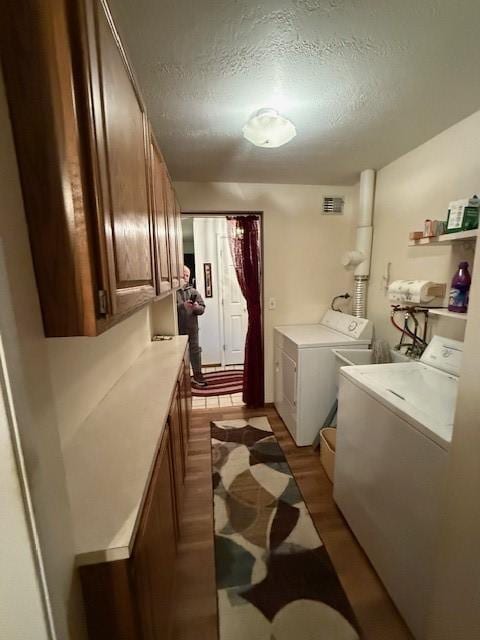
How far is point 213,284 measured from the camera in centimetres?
407

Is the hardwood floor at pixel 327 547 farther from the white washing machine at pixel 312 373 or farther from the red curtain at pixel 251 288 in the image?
the red curtain at pixel 251 288

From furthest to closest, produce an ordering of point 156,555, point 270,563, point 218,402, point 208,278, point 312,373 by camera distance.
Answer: point 208,278 < point 218,402 < point 312,373 < point 270,563 < point 156,555

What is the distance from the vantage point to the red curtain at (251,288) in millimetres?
2791

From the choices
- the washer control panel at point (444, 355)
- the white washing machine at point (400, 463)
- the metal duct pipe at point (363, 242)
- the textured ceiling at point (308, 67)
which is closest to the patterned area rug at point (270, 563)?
the white washing machine at point (400, 463)

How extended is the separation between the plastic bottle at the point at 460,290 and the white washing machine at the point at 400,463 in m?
0.25

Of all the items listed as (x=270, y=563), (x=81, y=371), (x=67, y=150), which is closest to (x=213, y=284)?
(x=81, y=371)

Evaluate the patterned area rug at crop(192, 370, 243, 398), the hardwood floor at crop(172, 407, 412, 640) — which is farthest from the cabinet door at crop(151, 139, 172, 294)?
the patterned area rug at crop(192, 370, 243, 398)

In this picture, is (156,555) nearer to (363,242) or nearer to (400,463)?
(400,463)

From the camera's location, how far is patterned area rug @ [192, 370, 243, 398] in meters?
3.46

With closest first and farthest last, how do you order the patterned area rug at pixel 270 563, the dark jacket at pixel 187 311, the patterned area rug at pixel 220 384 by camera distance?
the patterned area rug at pixel 270 563, the patterned area rug at pixel 220 384, the dark jacket at pixel 187 311

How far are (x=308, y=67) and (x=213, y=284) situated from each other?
3.06 meters

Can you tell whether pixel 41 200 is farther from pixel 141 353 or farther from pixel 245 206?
pixel 245 206

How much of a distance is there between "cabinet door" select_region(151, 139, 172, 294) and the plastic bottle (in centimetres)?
162

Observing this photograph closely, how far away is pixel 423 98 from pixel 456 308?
1131 millimetres
